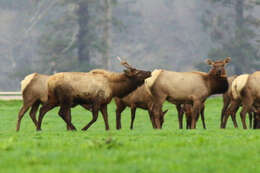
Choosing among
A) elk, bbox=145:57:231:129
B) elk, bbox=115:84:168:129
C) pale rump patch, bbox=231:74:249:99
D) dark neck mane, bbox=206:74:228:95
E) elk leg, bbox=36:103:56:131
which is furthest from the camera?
elk, bbox=115:84:168:129

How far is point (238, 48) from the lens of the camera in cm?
6394

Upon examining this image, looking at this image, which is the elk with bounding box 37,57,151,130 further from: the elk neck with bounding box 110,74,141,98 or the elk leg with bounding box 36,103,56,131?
the elk neck with bounding box 110,74,141,98

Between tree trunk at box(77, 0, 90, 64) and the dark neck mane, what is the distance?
45106 millimetres

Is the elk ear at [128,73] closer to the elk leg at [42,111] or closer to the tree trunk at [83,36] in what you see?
the elk leg at [42,111]

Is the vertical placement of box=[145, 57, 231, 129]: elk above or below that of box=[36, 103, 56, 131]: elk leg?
above

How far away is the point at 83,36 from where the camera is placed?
65.1 m

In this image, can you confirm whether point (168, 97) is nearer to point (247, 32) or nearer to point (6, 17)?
point (247, 32)

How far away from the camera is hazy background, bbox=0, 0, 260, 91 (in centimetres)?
6438

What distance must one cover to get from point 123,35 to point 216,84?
60.2 meters

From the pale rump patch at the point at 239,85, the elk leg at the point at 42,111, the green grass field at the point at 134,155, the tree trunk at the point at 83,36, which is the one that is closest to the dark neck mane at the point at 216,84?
the pale rump patch at the point at 239,85

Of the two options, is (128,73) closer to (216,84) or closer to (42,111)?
(216,84)

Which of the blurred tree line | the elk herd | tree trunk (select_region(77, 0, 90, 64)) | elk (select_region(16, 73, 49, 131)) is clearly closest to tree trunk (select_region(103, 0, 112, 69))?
tree trunk (select_region(77, 0, 90, 64))

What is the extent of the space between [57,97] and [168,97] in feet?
10.6

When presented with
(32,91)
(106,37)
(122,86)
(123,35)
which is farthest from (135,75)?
(123,35)
